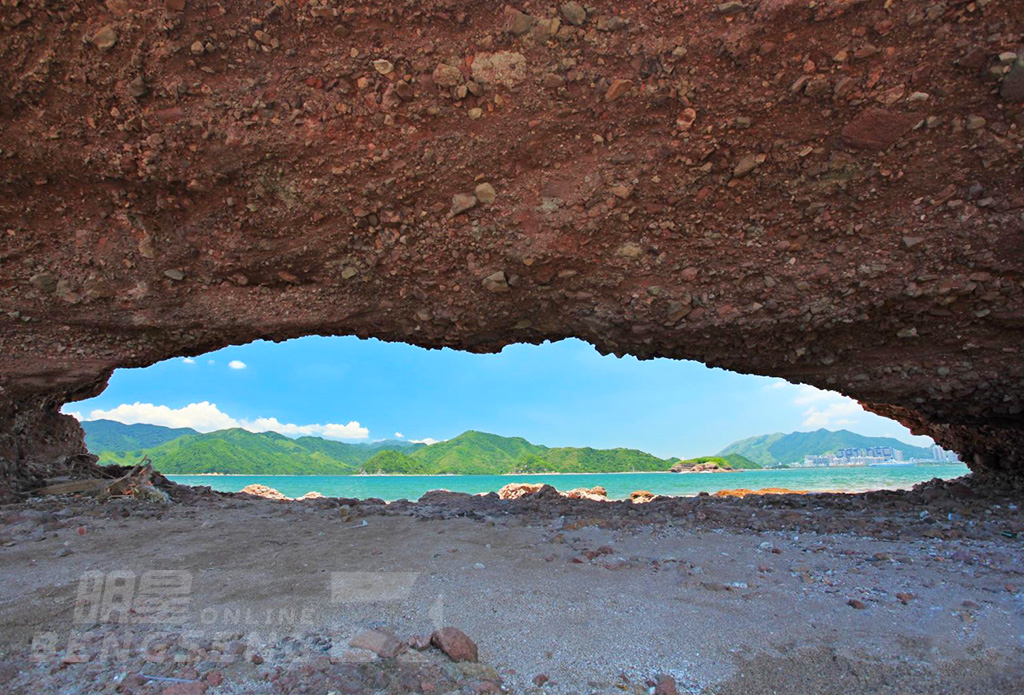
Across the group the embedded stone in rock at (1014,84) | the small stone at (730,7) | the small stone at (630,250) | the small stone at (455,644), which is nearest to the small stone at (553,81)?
the small stone at (730,7)

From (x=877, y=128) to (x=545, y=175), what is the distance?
11.2 ft

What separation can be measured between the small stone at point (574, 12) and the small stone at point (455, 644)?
561 cm

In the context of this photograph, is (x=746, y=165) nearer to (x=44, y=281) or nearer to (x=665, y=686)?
(x=665, y=686)

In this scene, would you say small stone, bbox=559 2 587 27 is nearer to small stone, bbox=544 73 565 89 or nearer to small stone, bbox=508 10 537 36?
small stone, bbox=508 10 537 36

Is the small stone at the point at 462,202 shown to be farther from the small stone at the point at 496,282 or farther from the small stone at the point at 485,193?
the small stone at the point at 496,282

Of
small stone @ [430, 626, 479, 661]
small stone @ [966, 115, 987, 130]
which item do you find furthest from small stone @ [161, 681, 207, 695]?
small stone @ [966, 115, 987, 130]

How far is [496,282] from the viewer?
654 centimetres

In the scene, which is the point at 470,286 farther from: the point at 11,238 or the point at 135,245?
the point at 11,238

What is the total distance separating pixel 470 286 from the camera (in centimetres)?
671

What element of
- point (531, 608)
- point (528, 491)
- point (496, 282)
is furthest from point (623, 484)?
point (531, 608)

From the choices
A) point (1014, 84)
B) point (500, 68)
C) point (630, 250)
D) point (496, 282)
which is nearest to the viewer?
point (1014, 84)

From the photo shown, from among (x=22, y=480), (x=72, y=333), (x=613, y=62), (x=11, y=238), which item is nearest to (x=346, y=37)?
(x=613, y=62)

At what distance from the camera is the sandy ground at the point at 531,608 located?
2514 mm

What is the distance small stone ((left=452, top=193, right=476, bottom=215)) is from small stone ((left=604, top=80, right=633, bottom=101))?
1.84 metres
